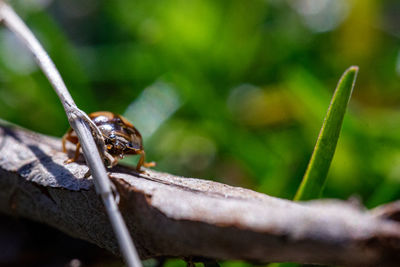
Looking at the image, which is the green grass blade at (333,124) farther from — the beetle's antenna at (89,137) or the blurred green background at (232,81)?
the blurred green background at (232,81)

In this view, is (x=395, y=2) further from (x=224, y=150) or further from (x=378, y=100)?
(x=224, y=150)

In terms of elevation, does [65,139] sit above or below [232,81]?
below

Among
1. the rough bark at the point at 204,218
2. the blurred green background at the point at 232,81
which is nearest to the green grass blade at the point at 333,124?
the rough bark at the point at 204,218

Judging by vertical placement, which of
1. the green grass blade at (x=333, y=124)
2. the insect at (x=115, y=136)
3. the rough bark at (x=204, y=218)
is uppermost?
the insect at (x=115, y=136)

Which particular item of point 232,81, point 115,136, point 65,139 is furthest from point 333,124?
point 232,81

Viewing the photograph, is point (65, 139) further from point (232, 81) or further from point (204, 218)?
point (232, 81)

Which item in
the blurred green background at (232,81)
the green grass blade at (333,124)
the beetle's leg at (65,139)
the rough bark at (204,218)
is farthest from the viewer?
the blurred green background at (232,81)
